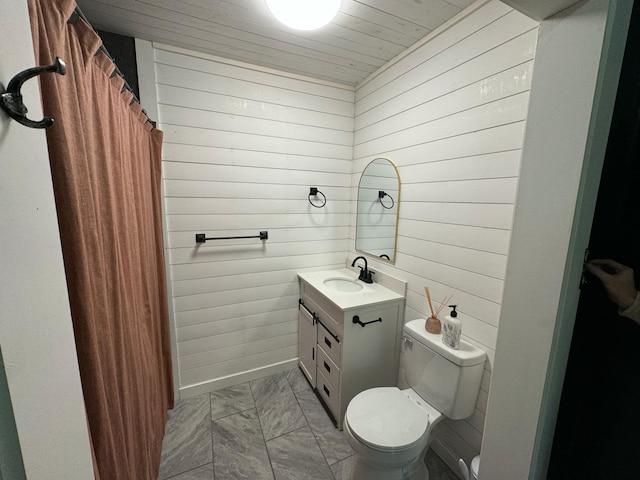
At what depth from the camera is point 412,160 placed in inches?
65.8

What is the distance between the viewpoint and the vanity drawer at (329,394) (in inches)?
67.9

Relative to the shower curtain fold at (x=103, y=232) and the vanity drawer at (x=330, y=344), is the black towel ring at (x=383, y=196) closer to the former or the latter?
the vanity drawer at (x=330, y=344)

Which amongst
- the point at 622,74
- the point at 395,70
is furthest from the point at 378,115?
the point at 622,74

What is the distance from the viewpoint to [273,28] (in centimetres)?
147

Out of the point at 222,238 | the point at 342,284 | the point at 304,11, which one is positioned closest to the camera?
the point at 304,11

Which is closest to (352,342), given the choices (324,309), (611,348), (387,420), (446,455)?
(324,309)

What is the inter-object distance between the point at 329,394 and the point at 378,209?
55.3 inches

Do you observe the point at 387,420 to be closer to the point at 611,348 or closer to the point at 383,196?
the point at 611,348

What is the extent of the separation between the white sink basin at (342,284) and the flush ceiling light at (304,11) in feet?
5.31

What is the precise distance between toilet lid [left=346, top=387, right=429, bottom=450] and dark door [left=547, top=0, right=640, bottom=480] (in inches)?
21.0

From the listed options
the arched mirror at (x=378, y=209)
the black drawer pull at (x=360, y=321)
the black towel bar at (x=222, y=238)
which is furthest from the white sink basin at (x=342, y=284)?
the black towel bar at (x=222, y=238)

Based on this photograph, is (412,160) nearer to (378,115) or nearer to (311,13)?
(378,115)

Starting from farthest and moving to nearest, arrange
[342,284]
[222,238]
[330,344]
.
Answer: [342,284] < [222,238] < [330,344]

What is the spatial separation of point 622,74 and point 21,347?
4.87ft
